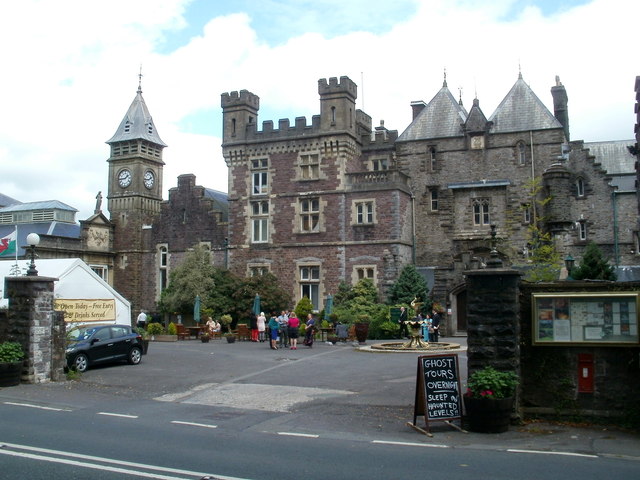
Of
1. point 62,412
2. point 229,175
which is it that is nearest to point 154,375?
point 62,412

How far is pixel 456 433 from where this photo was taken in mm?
11156

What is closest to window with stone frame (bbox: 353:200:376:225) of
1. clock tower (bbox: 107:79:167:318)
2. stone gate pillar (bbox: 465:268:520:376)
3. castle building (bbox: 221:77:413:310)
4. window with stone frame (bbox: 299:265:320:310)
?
castle building (bbox: 221:77:413:310)

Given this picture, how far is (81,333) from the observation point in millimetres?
20562

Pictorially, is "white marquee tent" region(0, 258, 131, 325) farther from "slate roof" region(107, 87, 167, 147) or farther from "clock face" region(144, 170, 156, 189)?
"slate roof" region(107, 87, 167, 147)

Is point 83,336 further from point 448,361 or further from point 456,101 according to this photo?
point 456,101

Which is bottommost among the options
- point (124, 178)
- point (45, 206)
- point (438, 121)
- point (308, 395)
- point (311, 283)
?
point (308, 395)

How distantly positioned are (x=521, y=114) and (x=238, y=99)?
646 inches

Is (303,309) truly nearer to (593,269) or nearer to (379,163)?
(379,163)

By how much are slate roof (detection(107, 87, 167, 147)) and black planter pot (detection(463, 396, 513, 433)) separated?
38.6 metres

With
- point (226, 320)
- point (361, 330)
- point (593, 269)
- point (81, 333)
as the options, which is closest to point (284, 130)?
point (226, 320)

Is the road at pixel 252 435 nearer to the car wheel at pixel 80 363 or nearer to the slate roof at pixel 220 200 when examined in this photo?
the car wheel at pixel 80 363

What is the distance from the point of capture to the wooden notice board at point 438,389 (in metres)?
11.3

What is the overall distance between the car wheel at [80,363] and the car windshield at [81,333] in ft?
1.75

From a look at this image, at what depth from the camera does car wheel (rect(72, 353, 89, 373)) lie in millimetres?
19453
